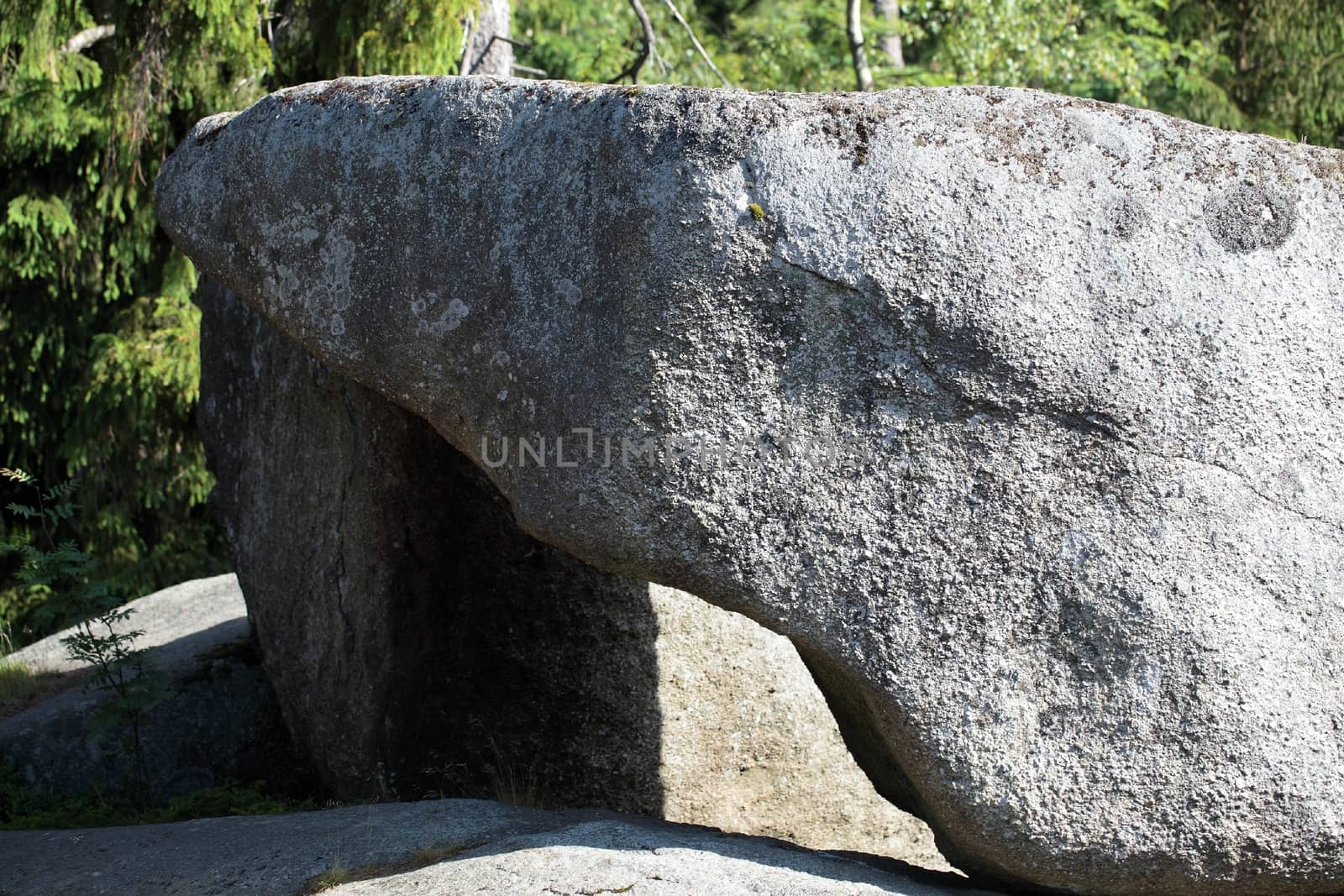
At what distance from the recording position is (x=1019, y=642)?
9.26ft

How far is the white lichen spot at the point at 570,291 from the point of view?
2906 millimetres

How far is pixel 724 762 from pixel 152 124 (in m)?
4.57

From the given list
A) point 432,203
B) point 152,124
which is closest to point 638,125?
point 432,203

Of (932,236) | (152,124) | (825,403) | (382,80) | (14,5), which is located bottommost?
(825,403)

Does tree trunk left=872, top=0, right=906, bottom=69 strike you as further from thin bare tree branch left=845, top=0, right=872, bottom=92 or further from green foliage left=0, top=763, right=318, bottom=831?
green foliage left=0, top=763, right=318, bottom=831

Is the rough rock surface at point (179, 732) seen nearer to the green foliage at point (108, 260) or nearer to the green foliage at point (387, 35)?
the green foliage at point (108, 260)

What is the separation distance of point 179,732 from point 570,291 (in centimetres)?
→ 279

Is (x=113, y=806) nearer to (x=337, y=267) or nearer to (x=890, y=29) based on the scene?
(x=337, y=267)

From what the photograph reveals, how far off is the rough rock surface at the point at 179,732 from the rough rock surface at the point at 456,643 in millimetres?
480

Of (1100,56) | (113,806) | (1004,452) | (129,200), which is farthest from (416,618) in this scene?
(1100,56)

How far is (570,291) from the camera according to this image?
9.58ft

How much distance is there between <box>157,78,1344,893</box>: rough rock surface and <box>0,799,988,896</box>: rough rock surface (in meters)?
0.39

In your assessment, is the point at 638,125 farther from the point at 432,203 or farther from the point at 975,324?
the point at 975,324

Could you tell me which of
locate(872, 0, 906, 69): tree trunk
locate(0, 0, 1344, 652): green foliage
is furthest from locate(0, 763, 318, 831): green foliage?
locate(872, 0, 906, 69): tree trunk
